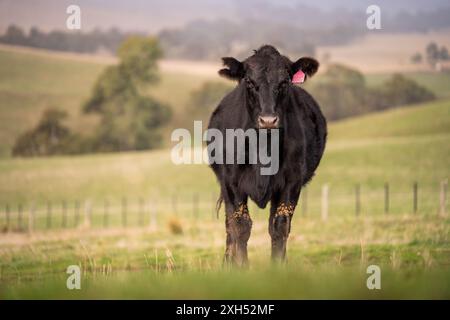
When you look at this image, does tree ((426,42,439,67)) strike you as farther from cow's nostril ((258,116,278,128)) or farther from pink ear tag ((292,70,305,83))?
cow's nostril ((258,116,278,128))

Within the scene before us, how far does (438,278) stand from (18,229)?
32192mm

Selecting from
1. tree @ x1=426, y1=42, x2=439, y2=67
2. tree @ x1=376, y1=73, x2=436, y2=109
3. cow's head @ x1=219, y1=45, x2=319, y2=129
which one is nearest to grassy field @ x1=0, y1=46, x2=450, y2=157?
tree @ x1=376, y1=73, x2=436, y2=109

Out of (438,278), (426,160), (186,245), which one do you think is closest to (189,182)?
(426,160)

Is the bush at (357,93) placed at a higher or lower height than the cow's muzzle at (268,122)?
higher

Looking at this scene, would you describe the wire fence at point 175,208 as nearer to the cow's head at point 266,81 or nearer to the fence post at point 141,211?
the fence post at point 141,211

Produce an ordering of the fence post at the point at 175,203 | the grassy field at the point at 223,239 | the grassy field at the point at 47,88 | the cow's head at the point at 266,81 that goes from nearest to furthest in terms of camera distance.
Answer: the grassy field at the point at 223,239, the cow's head at the point at 266,81, the fence post at the point at 175,203, the grassy field at the point at 47,88

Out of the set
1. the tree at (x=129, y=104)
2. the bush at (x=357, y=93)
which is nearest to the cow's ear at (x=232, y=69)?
the tree at (x=129, y=104)

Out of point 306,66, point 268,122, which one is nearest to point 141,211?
point 306,66

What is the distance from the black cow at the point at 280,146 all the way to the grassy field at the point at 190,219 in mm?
603

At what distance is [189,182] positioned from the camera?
61.7m

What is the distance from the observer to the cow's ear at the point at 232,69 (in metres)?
10.9

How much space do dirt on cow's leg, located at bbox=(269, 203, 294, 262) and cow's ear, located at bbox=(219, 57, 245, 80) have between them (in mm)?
1968

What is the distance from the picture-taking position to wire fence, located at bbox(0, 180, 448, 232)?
1625 inches

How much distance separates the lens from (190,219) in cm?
4003
